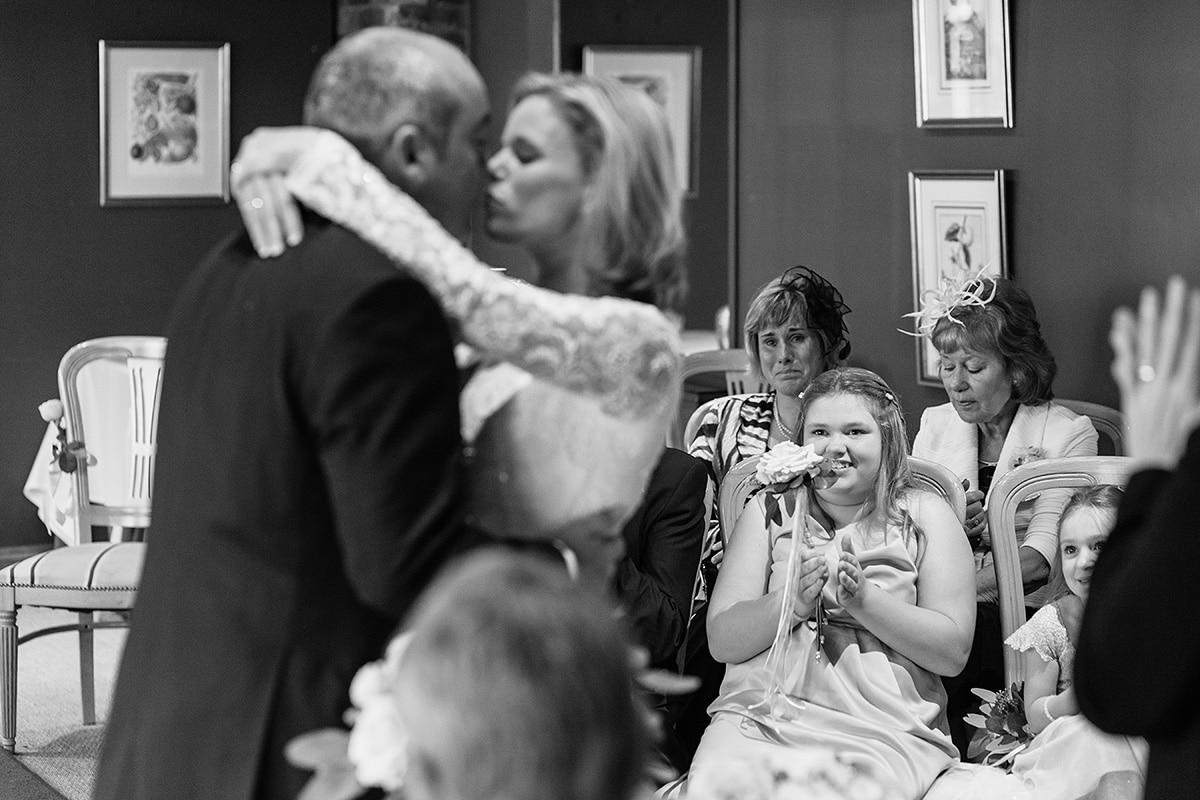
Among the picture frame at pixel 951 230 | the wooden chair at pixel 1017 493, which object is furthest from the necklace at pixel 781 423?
the wooden chair at pixel 1017 493

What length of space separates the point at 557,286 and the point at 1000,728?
69.9 inches

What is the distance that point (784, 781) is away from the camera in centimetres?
155

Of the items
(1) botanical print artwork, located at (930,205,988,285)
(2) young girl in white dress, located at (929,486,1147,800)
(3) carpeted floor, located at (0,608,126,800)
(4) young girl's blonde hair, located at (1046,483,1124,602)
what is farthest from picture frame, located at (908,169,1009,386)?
(3) carpeted floor, located at (0,608,126,800)

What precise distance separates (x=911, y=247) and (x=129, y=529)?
3524 mm

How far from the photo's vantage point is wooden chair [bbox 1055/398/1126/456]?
13.9 feet

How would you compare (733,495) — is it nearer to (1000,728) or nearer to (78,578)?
(1000,728)

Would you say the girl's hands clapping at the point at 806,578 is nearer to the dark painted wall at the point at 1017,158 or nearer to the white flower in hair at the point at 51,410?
the dark painted wall at the point at 1017,158

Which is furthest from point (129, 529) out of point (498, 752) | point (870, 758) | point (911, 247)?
point (498, 752)

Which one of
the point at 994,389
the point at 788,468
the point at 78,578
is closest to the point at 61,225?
the point at 78,578

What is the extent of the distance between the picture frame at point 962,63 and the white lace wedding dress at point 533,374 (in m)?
3.40

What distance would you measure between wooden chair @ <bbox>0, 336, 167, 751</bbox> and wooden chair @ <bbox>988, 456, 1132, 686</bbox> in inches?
65.4

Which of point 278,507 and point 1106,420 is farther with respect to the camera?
point 1106,420

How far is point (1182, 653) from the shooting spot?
1.24 metres

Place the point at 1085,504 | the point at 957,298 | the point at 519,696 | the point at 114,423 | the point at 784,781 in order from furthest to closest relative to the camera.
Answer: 1. the point at 114,423
2. the point at 957,298
3. the point at 1085,504
4. the point at 784,781
5. the point at 519,696
